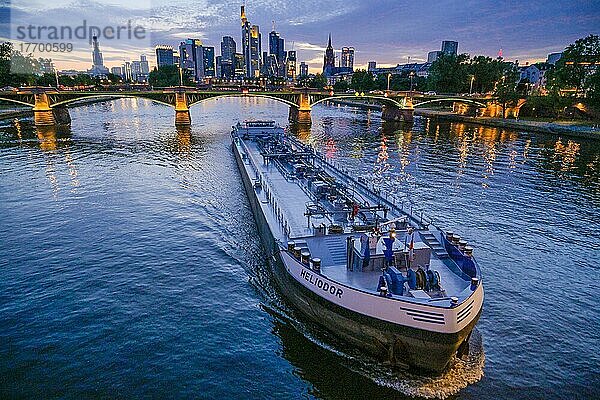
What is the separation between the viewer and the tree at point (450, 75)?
474 ft

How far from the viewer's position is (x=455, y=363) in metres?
16.2

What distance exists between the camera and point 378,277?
1797 cm

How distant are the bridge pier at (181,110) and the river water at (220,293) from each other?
4861 cm

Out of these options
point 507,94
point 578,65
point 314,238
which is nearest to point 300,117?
point 507,94

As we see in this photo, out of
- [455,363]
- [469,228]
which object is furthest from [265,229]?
[469,228]

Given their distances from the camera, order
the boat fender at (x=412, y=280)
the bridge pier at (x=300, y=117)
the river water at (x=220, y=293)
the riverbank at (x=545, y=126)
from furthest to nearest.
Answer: the bridge pier at (x=300, y=117)
the riverbank at (x=545, y=126)
the boat fender at (x=412, y=280)
the river water at (x=220, y=293)

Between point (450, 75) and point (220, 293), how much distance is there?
5820 inches

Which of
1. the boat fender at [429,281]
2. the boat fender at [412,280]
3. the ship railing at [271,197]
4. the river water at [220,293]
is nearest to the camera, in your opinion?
the river water at [220,293]

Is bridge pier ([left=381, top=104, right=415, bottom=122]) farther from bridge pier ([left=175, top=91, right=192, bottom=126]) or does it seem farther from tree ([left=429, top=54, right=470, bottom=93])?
bridge pier ([left=175, top=91, right=192, bottom=126])

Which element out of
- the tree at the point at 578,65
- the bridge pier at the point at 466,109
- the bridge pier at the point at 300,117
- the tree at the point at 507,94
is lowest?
the bridge pier at the point at 300,117

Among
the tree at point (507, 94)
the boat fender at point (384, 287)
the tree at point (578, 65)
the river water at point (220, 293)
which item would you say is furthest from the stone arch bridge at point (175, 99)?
the boat fender at point (384, 287)

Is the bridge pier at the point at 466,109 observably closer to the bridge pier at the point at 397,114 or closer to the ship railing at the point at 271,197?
the bridge pier at the point at 397,114

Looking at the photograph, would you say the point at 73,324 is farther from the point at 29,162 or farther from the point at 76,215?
the point at 29,162

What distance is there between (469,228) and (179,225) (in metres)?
23.0
